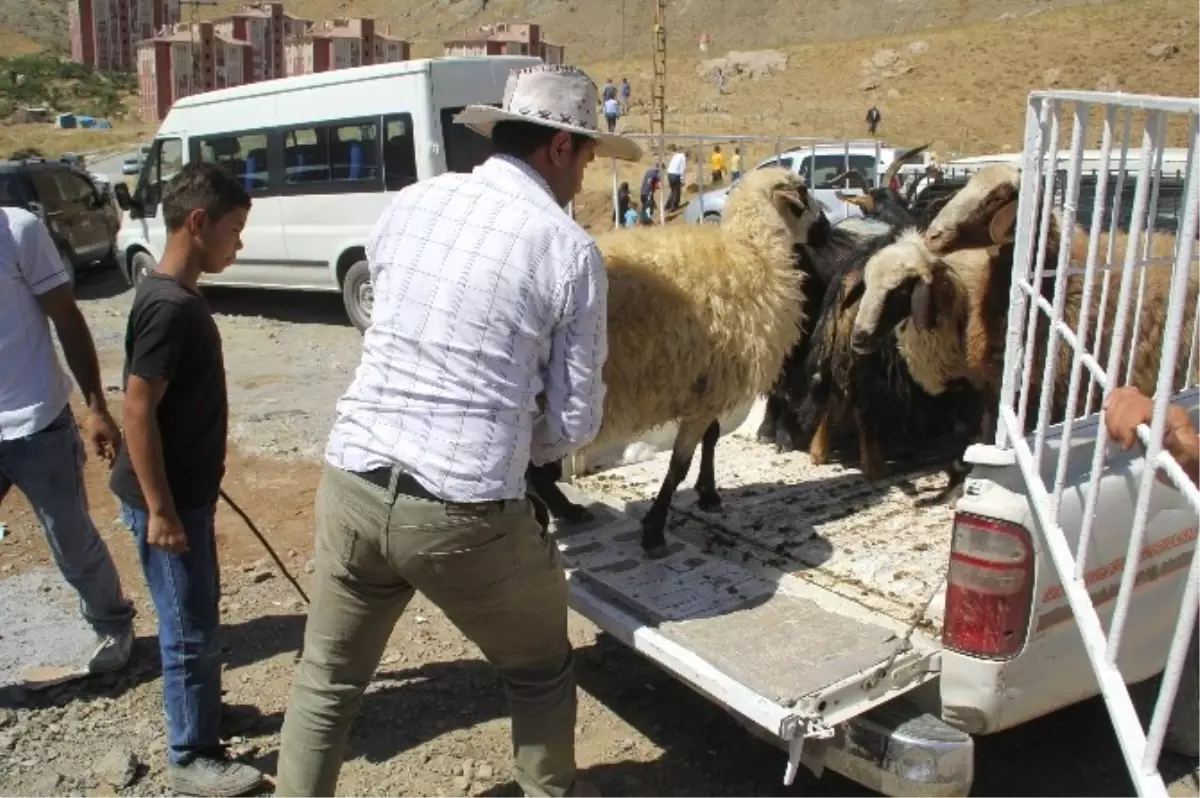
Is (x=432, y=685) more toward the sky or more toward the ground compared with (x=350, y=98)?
more toward the ground

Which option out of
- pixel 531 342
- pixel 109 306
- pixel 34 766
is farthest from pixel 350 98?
pixel 531 342

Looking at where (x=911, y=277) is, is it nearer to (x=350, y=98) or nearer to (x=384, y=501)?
(x=384, y=501)

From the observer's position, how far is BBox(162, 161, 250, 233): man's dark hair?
337cm

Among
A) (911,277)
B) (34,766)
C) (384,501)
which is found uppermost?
(911,277)

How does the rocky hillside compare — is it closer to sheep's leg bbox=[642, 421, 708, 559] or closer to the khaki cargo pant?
sheep's leg bbox=[642, 421, 708, 559]

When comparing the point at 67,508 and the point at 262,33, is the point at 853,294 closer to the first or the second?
the point at 67,508

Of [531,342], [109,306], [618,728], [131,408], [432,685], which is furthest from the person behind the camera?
[109,306]

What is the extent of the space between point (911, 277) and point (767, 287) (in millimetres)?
764

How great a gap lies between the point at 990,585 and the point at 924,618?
20.1 inches

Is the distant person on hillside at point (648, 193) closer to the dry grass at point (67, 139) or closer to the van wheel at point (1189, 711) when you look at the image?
the van wheel at point (1189, 711)

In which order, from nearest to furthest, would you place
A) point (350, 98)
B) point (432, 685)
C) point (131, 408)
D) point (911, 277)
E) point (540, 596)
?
point (540, 596) < point (131, 408) < point (432, 685) < point (911, 277) < point (350, 98)

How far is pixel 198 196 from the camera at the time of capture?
11.1 ft

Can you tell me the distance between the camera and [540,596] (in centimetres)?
279

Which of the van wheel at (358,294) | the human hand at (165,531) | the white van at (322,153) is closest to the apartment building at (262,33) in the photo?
the white van at (322,153)
